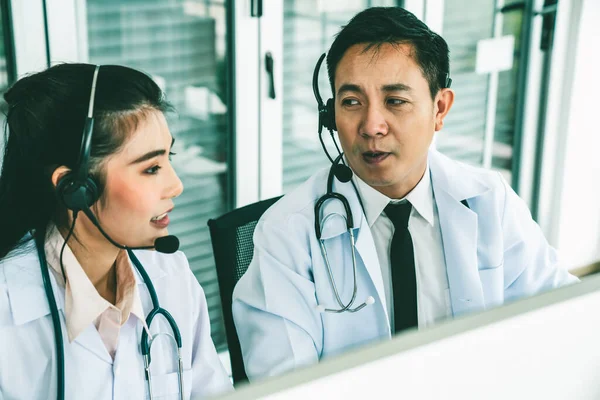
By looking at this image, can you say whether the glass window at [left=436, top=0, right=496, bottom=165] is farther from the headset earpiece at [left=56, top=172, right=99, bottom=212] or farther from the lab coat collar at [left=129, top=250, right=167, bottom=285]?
the headset earpiece at [left=56, top=172, right=99, bottom=212]

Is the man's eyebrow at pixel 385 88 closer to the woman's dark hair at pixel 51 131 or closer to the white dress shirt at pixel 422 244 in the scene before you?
the white dress shirt at pixel 422 244

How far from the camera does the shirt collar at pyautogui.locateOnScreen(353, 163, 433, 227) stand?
1161 mm

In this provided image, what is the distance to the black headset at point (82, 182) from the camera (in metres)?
0.75

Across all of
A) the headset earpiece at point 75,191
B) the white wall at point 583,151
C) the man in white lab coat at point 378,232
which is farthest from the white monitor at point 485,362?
the white wall at point 583,151

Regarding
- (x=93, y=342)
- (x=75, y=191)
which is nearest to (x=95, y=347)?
(x=93, y=342)

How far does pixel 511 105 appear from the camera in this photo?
1.43 meters

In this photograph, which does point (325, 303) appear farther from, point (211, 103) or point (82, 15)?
point (82, 15)

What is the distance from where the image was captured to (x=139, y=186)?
830 millimetres

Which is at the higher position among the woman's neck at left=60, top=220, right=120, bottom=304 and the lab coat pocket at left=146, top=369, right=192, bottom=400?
the woman's neck at left=60, top=220, right=120, bottom=304

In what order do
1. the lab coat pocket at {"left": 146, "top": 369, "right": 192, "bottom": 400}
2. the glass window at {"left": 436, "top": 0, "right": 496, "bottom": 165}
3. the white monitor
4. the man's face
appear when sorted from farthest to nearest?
the glass window at {"left": 436, "top": 0, "right": 496, "bottom": 165}
the man's face
the lab coat pocket at {"left": 146, "top": 369, "right": 192, "bottom": 400}
the white monitor

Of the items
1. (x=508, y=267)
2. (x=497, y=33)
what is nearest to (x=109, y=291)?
(x=508, y=267)

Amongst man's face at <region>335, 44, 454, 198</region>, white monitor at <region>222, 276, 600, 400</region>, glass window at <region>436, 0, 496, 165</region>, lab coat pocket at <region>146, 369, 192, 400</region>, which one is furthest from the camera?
glass window at <region>436, 0, 496, 165</region>

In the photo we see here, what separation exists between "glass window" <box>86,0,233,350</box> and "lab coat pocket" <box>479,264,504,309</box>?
1.79 feet

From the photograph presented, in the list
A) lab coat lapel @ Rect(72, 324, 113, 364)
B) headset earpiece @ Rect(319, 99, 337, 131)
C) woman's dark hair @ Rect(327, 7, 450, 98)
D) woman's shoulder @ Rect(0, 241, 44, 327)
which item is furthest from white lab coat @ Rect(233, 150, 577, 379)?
woman's shoulder @ Rect(0, 241, 44, 327)
